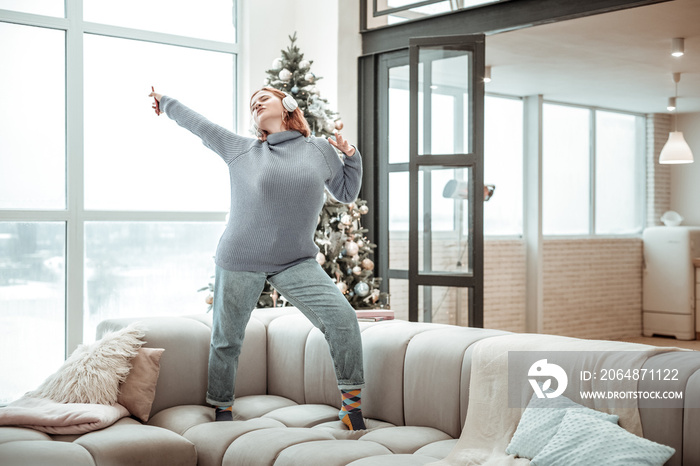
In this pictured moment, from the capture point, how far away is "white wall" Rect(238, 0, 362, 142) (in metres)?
5.61

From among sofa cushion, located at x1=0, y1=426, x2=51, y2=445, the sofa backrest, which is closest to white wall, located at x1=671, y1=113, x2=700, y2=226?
the sofa backrest

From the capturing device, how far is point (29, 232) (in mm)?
4828

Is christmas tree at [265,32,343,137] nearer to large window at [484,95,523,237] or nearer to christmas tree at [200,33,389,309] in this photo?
christmas tree at [200,33,389,309]

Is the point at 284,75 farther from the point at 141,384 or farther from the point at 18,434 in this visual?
the point at 18,434

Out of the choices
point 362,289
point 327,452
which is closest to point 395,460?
point 327,452

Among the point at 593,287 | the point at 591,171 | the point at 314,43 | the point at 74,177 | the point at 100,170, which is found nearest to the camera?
the point at 74,177

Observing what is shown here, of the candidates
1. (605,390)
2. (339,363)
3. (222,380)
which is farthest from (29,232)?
(605,390)

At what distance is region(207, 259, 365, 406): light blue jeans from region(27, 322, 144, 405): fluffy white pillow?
330 millimetres

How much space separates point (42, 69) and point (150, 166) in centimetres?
94

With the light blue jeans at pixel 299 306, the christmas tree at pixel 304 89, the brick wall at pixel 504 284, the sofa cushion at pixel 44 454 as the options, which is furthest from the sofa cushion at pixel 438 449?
the brick wall at pixel 504 284

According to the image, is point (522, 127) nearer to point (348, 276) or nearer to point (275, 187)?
point (348, 276)

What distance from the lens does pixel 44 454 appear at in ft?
7.76

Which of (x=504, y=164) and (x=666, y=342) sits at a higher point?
(x=504, y=164)

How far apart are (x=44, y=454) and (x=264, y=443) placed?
0.67 meters
